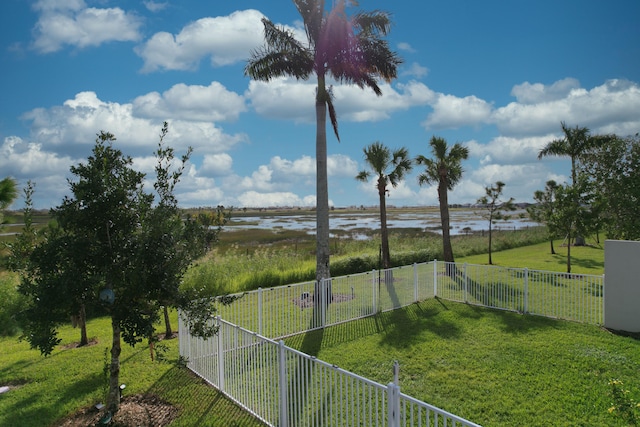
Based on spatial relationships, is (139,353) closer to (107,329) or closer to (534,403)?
(107,329)

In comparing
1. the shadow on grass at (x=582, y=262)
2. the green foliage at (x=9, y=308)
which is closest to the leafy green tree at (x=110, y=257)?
the green foliage at (x=9, y=308)

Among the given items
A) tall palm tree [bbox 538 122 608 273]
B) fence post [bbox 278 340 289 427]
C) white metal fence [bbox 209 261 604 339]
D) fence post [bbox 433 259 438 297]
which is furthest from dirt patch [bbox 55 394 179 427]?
tall palm tree [bbox 538 122 608 273]

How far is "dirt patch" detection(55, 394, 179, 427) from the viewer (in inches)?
220

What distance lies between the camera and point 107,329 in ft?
35.2

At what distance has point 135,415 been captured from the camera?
5762 mm

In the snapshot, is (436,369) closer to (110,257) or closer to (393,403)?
(393,403)

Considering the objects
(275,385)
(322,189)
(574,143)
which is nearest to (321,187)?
(322,189)

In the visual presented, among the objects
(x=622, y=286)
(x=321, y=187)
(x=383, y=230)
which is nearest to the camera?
(x=622, y=286)

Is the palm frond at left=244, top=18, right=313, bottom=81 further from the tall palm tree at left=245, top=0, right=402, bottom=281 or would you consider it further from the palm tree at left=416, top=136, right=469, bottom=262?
the palm tree at left=416, top=136, right=469, bottom=262

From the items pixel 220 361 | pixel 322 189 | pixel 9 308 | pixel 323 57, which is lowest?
pixel 9 308

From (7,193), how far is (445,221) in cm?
1524

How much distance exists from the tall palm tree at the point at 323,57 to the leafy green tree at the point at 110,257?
23.9ft

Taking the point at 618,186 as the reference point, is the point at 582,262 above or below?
below

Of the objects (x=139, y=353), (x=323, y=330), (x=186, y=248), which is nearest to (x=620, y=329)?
(x=323, y=330)
